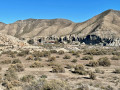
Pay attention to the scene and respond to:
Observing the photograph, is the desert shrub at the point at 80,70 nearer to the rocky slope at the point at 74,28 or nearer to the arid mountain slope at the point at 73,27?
the rocky slope at the point at 74,28

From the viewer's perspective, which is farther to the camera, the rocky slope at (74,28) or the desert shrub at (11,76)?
the rocky slope at (74,28)

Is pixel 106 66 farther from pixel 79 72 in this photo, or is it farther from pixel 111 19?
pixel 111 19

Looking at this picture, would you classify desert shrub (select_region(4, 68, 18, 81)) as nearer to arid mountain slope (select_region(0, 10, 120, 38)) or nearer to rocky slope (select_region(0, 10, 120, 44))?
rocky slope (select_region(0, 10, 120, 44))

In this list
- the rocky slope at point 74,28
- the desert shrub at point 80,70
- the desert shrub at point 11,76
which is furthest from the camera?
the rocky slope at point 74,28

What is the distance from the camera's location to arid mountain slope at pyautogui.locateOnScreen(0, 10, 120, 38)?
102 m

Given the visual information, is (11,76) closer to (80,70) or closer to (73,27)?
(80,70)

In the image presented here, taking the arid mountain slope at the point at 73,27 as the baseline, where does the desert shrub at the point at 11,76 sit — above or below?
below

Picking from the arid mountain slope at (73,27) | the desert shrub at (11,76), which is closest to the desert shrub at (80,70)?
the desert shrub at (11,76)

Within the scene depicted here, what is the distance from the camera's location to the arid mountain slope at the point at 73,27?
101938mm

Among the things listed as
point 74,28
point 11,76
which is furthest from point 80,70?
point 74,28

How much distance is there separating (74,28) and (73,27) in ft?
18.8

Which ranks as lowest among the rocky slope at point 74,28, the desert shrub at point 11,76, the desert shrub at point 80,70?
the desert shrub at point 80,70

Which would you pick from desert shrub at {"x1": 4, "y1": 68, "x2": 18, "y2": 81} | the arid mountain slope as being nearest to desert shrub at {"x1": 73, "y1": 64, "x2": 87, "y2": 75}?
desert shrub at {"x1": 4, "y1": 68, "x2": 18, "y2": 81}

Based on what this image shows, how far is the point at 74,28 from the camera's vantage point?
149 m
